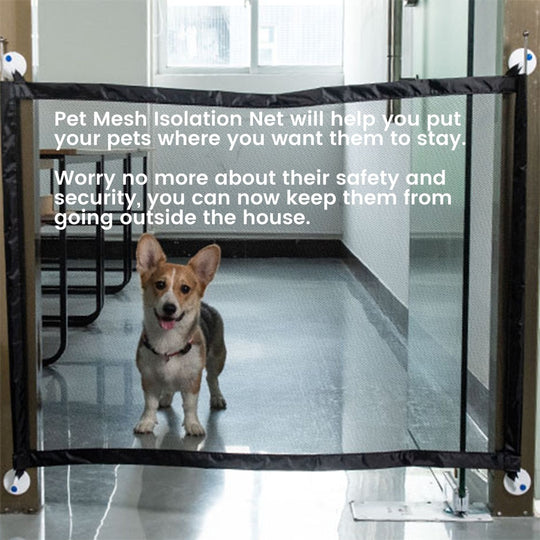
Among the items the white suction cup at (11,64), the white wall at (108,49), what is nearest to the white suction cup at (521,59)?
the white suction cup at (11,64)

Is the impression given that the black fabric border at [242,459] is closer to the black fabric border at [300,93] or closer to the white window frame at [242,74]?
the black fabric border at [300,93]

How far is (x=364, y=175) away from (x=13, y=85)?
0.69m

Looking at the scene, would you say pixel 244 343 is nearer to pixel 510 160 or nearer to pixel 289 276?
pixel 289 276

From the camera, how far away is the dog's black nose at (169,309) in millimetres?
2178

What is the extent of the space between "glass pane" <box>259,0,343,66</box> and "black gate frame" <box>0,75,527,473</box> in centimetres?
493

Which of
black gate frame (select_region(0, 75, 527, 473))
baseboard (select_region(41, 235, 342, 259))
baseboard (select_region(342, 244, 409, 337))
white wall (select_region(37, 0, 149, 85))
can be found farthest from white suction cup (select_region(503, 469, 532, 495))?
white wall (select_region(37, 0, 149, 85))

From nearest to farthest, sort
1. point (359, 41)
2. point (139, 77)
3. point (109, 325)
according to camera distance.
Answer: point (109, 325)
point (359, 41)
point (139, 77)

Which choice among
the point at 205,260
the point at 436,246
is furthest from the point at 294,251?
the point at 436,246

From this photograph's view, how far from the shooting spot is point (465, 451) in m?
2.20

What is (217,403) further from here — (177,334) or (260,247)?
(260,247)

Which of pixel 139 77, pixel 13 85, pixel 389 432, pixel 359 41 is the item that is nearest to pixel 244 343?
pixel 389 432

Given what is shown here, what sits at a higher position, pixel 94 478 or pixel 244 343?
pixel 244 343

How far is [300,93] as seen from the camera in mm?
2141

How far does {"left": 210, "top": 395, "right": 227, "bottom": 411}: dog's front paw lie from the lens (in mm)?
2205
